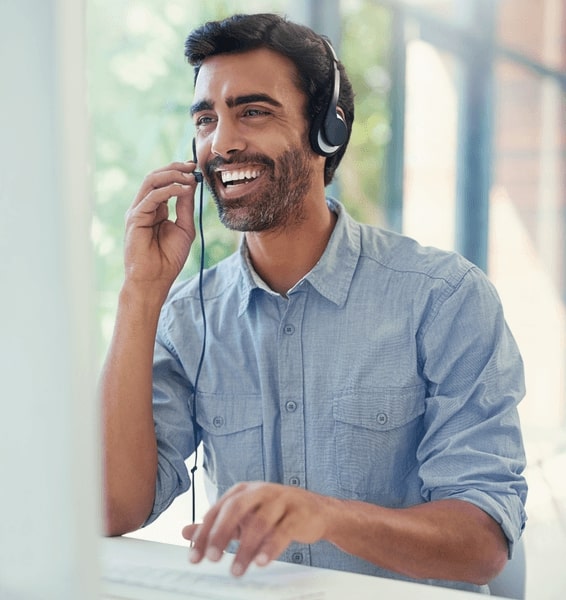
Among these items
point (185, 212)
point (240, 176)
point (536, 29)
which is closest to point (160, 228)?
point (185, 212)

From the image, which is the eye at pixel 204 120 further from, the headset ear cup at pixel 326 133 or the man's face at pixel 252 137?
the headset ear cup at pixel 326 133

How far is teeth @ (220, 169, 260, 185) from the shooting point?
146 cm

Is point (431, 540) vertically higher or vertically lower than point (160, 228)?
lower

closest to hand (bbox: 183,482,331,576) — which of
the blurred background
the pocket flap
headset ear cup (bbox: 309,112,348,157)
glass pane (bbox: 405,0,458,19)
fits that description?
the pocket flap

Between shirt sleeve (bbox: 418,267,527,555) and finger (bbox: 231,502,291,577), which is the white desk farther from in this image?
shirt sleeve (bbox: 418,267,527,555)

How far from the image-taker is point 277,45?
1481mm

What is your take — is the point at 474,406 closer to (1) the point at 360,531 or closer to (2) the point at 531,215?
(1) the point at 360,531

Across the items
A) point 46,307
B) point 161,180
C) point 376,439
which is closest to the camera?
point 46,307

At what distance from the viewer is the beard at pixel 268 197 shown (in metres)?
1.47

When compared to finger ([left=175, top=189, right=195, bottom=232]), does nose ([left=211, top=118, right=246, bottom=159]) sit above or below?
above

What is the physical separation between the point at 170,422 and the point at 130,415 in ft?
0.39

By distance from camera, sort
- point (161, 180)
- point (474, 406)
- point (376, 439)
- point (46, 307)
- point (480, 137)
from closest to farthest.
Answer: point (46, 307) → point (474, 406) → point (376, 439) → point (161, 180) → point (480, 137)

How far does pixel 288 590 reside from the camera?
2.71 ft

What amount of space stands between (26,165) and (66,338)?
83mm
